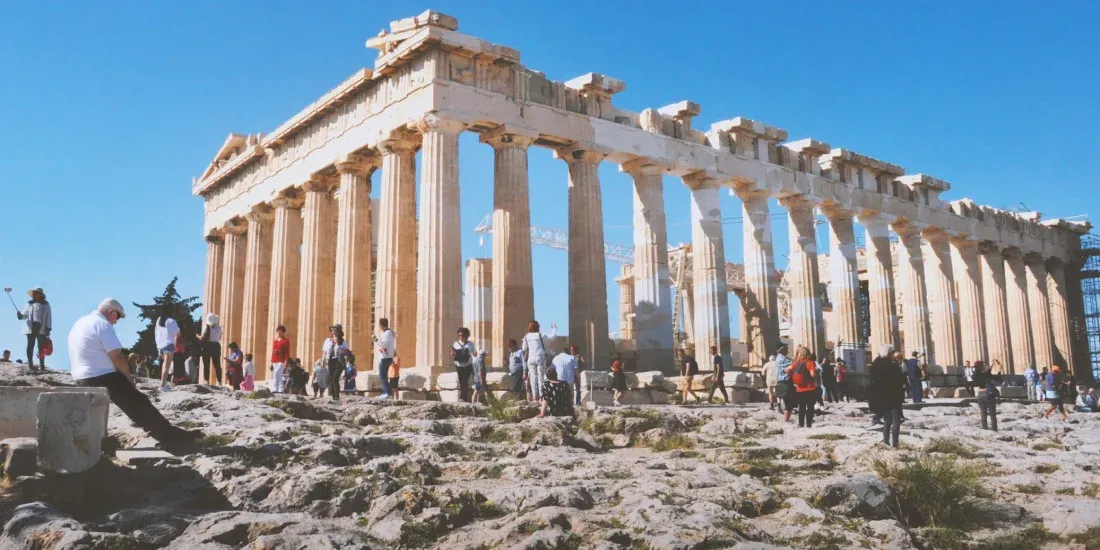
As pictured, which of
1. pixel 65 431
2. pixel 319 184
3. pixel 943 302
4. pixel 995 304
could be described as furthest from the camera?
pixel 995 304

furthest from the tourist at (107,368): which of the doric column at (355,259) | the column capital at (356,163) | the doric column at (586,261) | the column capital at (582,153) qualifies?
the column capital at (582,153)

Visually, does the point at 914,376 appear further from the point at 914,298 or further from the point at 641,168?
the point at 914,298

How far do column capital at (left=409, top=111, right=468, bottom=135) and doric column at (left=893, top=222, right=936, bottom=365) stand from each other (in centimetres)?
2019

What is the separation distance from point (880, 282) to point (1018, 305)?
10.4 m

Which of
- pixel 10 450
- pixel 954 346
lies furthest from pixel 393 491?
pixel 954 346

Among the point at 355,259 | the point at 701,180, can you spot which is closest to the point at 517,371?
the point at 355,259

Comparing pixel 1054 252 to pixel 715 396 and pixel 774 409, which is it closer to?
pixel 715 396

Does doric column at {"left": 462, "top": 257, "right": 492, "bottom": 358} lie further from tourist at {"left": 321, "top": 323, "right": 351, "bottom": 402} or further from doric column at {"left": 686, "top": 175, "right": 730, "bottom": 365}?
doric column at {"left": 686, "top": 175, "right": 730, "bottom": 365}

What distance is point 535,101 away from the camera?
25906 mm

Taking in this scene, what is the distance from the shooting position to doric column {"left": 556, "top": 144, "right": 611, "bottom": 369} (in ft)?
85.5

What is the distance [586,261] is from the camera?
86.2 ft

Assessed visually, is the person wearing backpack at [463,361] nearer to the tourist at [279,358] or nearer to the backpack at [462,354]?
the backpack at [462,354]

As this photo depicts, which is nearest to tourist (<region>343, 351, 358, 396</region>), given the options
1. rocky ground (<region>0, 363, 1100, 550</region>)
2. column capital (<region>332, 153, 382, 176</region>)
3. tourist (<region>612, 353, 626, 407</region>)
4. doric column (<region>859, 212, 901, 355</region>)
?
tourist (<region>612, 353, 626, 407</region>)

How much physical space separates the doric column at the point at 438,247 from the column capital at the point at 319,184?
6.02m
